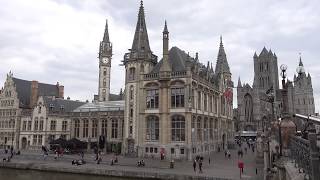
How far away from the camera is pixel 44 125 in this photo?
71.1 metres

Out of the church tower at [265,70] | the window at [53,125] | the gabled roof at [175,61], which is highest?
the church tower at [265,70]

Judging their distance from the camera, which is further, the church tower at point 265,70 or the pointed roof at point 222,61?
the church tower at point 265,70

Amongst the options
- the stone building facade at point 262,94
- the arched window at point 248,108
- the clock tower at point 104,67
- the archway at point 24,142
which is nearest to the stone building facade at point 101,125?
the archway at point 24,142

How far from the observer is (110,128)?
66.2 m

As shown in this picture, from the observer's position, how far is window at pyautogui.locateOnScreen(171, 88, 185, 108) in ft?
162

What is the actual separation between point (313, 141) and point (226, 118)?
65.2m

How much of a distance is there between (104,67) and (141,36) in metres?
44.4

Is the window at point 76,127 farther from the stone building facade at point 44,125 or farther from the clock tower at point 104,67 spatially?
the clock tower at point 104,67

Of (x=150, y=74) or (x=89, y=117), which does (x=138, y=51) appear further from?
(x=89, y=117)

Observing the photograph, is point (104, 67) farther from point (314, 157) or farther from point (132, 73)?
point (314, 157)

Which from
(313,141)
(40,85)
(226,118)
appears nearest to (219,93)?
(226,118)

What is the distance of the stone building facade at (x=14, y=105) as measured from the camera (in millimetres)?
75137

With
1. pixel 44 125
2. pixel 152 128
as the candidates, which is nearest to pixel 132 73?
pixel 152 128

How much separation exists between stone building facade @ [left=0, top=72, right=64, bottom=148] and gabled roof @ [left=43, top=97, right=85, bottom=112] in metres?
5.79
